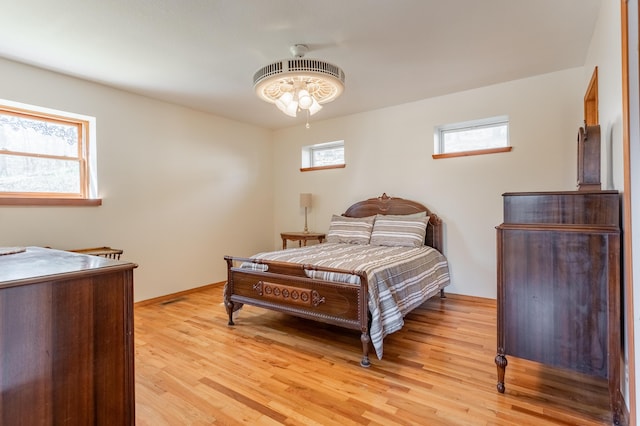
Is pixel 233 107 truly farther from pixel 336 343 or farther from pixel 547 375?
pixel 547 375

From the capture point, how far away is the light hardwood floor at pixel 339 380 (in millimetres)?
1690

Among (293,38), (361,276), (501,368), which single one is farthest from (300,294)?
(293,38)

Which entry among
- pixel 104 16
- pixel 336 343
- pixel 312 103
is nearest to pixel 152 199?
pixel 104 16

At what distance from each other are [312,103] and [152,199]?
97.4 inches

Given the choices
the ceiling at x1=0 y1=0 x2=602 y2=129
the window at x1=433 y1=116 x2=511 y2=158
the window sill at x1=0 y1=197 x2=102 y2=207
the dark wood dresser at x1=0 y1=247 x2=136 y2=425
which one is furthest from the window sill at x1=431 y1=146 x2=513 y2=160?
the window sill at x1=0 y1=197 x2=102 y2=207

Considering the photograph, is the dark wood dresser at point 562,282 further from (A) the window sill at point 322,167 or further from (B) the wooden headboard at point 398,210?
(A) the window sill at point 322,167

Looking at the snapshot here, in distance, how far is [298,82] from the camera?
2445 mm

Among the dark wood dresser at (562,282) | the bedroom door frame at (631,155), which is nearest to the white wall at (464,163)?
the dark wood dresser at (562,282)

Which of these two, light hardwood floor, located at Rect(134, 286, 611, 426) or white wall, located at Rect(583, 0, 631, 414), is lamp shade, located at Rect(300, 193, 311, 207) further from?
white wall, located at Rect(583, 0, 631, 414)

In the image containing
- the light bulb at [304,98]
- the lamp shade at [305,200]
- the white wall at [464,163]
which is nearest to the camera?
the light bulb at [304,98]

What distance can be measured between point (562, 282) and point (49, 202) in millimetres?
4076

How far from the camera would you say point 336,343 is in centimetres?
261

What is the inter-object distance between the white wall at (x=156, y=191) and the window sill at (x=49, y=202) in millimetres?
48

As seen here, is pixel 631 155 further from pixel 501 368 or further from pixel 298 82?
pixel 298 82
